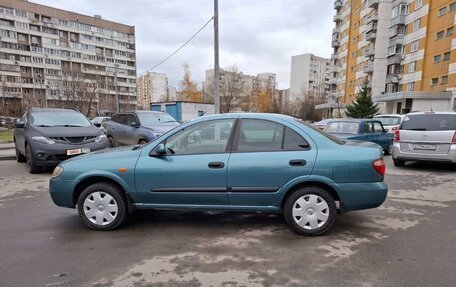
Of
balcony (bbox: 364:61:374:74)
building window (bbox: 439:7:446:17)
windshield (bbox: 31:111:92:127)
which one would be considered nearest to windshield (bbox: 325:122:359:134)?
windshield (bbox: 31:111:92:127)

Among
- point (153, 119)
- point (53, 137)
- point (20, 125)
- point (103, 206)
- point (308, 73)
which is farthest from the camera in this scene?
point (308, 73)

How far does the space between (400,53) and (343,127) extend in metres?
39.0

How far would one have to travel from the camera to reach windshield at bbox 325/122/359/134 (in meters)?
10.3

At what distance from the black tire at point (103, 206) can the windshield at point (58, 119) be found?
17.0 ft

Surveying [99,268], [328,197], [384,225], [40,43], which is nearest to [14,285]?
[99,268]

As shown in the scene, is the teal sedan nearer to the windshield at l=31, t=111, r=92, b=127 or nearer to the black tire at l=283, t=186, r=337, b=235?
the black tire at l=283, t=186, r=337, b=235

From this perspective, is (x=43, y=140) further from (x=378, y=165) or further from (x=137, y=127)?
(x=378, y=165)

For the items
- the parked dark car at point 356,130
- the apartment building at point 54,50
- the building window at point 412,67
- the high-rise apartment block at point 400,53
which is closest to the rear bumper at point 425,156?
the parked dark car at point 356,130

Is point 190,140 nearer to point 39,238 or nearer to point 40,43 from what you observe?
point 39,238

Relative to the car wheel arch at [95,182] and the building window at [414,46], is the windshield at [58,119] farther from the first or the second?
the building window at [414,46]

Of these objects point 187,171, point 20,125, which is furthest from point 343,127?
point 20,125

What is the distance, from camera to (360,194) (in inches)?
148

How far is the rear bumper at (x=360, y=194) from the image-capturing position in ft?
12.3

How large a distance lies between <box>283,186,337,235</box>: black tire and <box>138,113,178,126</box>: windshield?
7776mm
